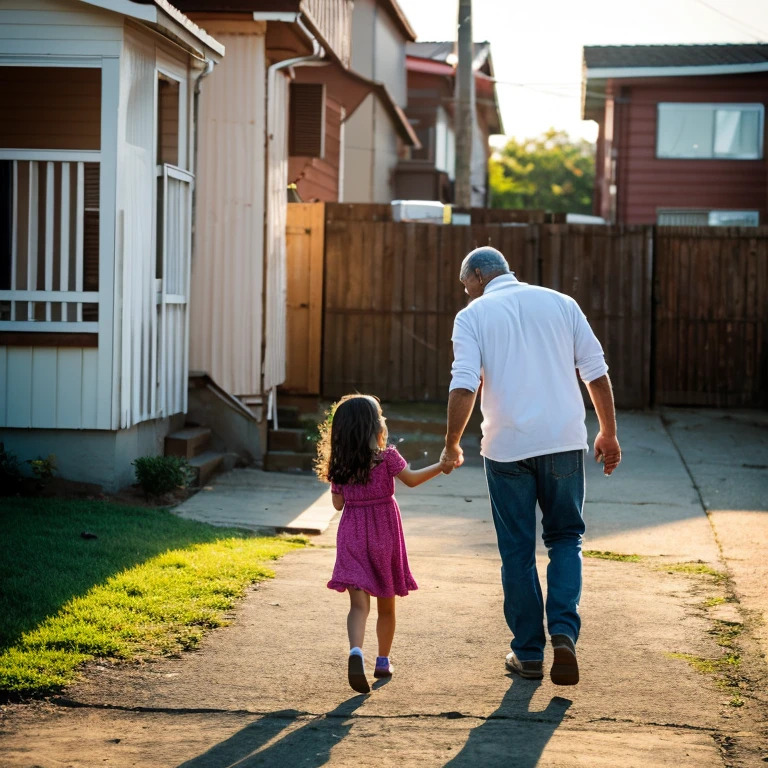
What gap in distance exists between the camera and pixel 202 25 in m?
11.3

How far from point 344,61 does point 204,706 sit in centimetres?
1142

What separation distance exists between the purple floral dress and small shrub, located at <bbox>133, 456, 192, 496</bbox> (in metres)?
4.10

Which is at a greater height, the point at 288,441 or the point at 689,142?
the point at 689,142

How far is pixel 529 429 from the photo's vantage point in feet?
17.4

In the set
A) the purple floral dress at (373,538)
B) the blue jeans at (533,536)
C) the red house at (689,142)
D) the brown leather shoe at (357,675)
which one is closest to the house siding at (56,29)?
the purple floral dress at (373,538)

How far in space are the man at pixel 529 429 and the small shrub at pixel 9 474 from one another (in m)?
4.50

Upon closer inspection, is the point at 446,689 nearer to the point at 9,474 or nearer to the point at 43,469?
the point at 43,469

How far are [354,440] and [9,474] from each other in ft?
14.4

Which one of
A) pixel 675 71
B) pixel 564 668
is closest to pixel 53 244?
pixel 564 668

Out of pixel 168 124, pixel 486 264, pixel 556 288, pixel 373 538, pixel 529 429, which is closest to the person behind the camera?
pixel 373 538

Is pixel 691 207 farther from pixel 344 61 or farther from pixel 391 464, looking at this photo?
pixel 391 464

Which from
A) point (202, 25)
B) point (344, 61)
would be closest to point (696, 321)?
point (344, 61)

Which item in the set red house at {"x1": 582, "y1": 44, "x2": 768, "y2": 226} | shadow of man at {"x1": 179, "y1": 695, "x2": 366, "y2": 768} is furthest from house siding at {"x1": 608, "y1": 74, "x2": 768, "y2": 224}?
shadow of man at {"x1": 179, "y1": 695, "x2": 366, "y2": 768}

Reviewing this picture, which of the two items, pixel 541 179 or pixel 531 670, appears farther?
pixel 541 179
